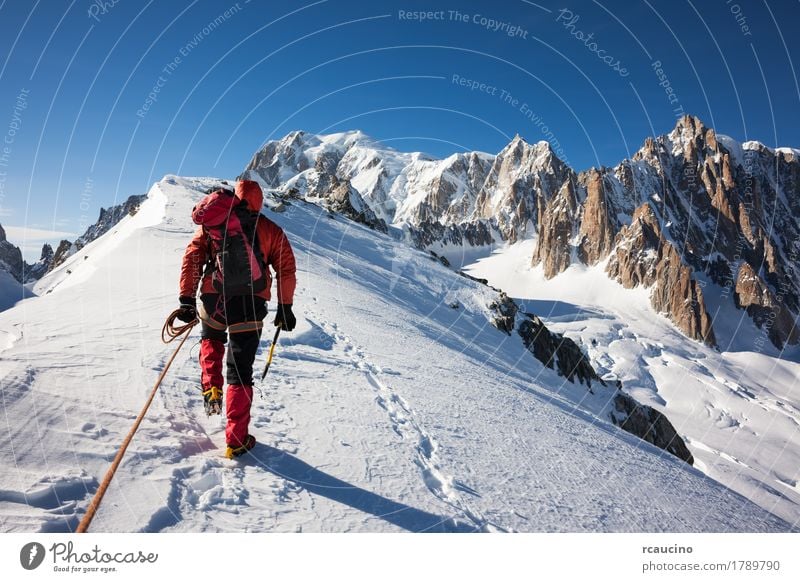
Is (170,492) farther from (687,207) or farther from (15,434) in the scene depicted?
(687,207)

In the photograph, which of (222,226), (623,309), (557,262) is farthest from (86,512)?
(557,262)

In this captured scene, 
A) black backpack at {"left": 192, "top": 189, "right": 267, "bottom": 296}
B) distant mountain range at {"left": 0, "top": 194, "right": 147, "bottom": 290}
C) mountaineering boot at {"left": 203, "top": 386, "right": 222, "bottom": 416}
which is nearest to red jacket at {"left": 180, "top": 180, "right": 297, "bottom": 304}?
black backpack at {"left": 192, "top": 189, "right": 267, "bottom": 296}

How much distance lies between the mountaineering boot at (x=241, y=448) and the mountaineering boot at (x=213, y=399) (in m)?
0.58

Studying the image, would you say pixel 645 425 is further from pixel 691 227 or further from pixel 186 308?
pixel 691 227

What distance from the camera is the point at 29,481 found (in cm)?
335

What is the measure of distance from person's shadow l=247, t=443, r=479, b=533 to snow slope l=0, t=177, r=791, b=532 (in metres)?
0.02

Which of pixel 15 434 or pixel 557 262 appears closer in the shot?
pixel 15 434

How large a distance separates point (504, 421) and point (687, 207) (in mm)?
187326

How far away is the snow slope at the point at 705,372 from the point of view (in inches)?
2363

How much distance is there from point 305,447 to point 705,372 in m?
117

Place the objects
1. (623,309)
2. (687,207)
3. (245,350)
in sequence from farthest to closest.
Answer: (687,207)
(623,309)
(245,350)

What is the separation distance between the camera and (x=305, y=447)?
16.4 feet
